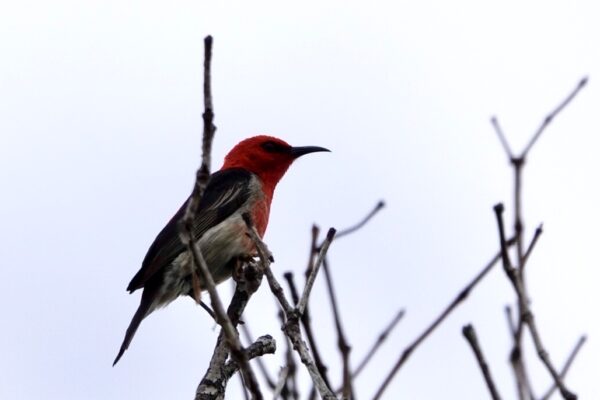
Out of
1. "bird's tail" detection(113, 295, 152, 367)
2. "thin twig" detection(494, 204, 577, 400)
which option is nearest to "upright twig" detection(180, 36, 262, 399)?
"thin twig" detection(494, 204, 577, 400)

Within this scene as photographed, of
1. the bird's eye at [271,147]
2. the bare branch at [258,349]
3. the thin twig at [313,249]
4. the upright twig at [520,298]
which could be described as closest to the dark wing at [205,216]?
the bird's eye at [271,147]

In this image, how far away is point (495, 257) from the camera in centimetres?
259

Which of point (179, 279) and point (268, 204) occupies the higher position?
point (268, 204)

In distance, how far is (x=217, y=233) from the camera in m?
7.75

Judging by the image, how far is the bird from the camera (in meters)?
7.45

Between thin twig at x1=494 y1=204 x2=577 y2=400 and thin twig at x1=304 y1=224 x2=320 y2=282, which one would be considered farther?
thin twig at x1=304 y1=224 x2=320 y2=282

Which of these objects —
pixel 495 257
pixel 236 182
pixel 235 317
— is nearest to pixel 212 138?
pixel 495 257

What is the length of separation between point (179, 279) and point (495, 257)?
511cm

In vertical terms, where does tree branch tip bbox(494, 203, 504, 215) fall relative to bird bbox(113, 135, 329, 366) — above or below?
below

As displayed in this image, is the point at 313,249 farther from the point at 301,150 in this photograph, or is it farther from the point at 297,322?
the point at 301,150

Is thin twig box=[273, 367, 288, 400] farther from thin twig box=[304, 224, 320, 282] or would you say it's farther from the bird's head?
the bird's head

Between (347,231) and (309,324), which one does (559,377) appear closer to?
(309,324)

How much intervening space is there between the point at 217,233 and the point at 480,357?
5.62m

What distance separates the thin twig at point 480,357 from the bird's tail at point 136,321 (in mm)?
4761
